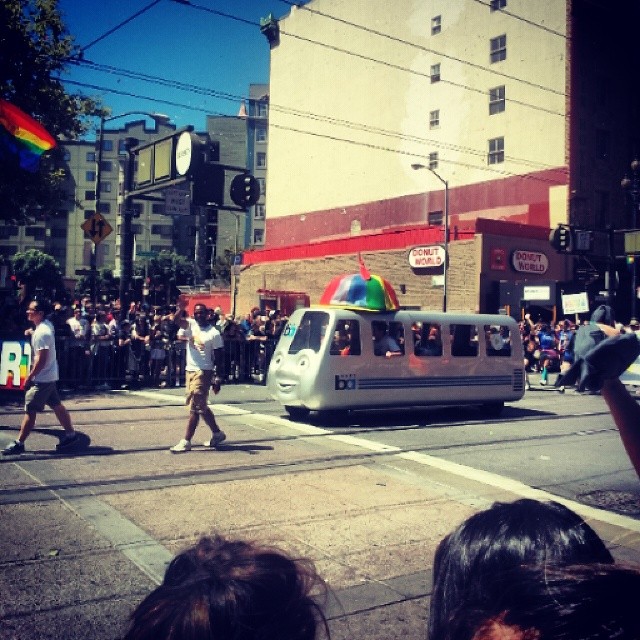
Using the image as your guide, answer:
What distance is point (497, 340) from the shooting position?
44.8ft

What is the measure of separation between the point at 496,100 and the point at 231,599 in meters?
40.2

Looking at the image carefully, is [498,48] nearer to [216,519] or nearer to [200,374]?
[200,374]

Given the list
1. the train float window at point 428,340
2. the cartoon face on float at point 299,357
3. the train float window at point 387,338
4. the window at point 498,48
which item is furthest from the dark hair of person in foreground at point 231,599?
the window at point 498,48

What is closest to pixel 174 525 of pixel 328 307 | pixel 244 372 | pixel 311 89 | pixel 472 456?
pixel 472 456

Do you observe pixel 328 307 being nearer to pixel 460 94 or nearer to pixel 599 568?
pixel 599 568

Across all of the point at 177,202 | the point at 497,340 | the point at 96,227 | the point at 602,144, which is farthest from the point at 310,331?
the point at 602,144

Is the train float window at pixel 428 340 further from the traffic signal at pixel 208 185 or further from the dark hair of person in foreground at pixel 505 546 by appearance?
the dark hair of person in foreground at pixel 505 546

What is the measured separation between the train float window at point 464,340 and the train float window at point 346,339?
2.19 m

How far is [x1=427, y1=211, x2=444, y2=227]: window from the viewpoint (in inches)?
1602

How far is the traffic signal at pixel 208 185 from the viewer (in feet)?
50.7

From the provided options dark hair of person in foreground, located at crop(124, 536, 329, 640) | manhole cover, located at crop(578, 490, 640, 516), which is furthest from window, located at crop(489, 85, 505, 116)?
dark hair of person in foreground, located at crop(124, 536, 329, 640)

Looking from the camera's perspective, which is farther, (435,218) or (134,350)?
(435,218)

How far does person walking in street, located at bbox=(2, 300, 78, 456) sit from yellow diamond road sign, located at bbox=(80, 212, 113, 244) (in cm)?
829

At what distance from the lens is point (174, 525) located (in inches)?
225
